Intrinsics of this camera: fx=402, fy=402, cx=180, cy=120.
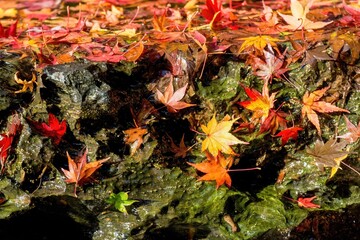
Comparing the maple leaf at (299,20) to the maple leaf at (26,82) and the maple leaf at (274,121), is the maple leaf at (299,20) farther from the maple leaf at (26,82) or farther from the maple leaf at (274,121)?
the maple leaf at (26,82)

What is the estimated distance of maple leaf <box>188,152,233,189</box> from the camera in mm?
1941

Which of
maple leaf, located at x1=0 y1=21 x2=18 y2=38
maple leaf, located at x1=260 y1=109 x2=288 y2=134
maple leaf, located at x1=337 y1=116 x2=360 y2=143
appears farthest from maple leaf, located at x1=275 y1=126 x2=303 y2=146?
maple leaf, located at x1=0 y1=21 x2=18 y2=38

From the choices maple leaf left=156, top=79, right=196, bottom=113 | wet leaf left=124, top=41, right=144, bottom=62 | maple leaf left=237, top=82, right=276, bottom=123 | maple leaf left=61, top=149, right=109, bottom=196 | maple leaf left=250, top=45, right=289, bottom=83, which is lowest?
maple leaf left=61, top=149, right=109, bottom=196

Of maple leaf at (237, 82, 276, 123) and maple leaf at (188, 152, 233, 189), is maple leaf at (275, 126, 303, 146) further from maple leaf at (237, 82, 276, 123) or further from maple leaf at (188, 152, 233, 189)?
maple leaf at (188, 152, 233, 189)

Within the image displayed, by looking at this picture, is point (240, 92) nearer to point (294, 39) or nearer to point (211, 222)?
point (294, 39)

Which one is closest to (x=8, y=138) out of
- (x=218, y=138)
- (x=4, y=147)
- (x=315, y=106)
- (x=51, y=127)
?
(x=4, y=147)

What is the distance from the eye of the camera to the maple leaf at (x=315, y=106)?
6.51 feet

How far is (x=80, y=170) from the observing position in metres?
1.85

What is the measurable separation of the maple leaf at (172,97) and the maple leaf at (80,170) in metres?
0.39

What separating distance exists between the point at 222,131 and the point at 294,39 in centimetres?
62

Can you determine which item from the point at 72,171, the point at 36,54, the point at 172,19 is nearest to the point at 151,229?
the point at 72,171

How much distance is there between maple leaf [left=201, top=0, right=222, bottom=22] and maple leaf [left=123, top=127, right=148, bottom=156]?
807 millimetres

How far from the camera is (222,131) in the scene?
189cm

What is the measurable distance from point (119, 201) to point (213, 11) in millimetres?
1164
